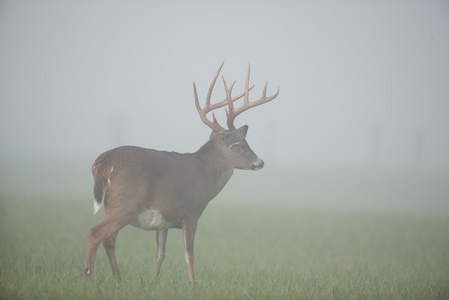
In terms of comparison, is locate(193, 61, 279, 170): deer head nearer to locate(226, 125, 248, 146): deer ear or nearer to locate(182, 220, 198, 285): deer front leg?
locate(226, 125, 248, 146): deer ear

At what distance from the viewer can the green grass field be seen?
6.24 metres

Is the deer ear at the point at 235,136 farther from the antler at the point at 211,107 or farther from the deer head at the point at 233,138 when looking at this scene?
the antler at the point at 211,107

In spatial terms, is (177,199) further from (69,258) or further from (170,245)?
(170,245)

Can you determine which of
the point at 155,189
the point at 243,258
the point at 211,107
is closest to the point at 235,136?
the point at 211,107

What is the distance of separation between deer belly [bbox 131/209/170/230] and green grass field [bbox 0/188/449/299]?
2.56ft

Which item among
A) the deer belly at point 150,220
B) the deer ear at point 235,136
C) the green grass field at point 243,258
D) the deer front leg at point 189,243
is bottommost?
the green grass field at point 243,258

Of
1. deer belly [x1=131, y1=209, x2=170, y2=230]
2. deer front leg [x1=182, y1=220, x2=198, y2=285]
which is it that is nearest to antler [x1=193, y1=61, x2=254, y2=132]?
deer front leg [x1=182, y1=220, x2=198, y2=285]

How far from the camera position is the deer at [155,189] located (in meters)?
5.95

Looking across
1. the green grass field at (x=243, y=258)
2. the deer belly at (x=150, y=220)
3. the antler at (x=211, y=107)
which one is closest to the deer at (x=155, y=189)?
the deer belly at (x=150, y=220)

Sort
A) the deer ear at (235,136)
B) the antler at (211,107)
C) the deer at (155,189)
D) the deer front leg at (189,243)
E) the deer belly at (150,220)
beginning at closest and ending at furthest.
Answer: the deer at (155,189) → the deer belly at (150,220) → the deer front leg at (189,243) → the deer ear at (235,136) → the antler at (211,107)

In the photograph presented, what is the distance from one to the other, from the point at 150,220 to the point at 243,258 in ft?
21.5

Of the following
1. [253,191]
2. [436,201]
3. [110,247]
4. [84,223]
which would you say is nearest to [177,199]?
[110,247]

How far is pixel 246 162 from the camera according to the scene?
7.70 meters

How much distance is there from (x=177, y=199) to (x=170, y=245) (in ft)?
28.9
